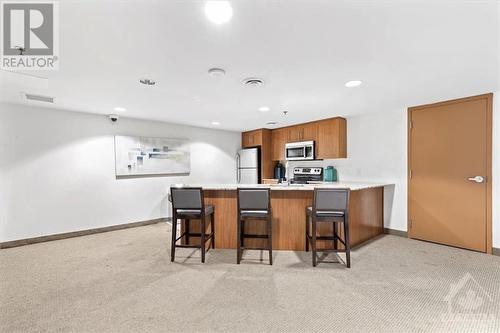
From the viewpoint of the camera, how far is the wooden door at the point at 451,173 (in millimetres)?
3217

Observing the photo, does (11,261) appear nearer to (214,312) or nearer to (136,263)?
(136,263)

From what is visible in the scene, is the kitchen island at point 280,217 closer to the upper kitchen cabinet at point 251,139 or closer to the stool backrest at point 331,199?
the stool backrest at point 331,199

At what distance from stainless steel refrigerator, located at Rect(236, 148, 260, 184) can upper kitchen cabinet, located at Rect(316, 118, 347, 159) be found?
166 centimetres

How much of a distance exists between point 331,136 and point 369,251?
7.65ft

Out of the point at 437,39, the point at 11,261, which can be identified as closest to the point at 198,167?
the point at 11,261

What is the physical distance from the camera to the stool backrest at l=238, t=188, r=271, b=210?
2.85 metres

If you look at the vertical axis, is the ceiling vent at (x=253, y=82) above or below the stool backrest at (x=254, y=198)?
above

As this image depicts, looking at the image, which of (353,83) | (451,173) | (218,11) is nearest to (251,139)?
(353,83)

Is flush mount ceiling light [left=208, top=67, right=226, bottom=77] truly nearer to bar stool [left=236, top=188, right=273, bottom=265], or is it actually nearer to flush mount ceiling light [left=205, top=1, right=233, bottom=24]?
flush mount ceiling light [left=205, top=1, right=233, bottom=24]

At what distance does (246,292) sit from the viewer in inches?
88.0

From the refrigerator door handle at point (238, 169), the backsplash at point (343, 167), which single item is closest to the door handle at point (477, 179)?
the backsplash at point (343, 167)

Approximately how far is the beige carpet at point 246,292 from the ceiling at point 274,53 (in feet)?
7.19

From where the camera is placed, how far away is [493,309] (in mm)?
1951

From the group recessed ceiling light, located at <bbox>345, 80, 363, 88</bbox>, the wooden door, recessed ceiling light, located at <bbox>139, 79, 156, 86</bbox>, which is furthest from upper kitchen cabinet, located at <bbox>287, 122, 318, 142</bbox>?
recessed ceiling light, located at <bbox>139, 79, 156, 86</bbox>
